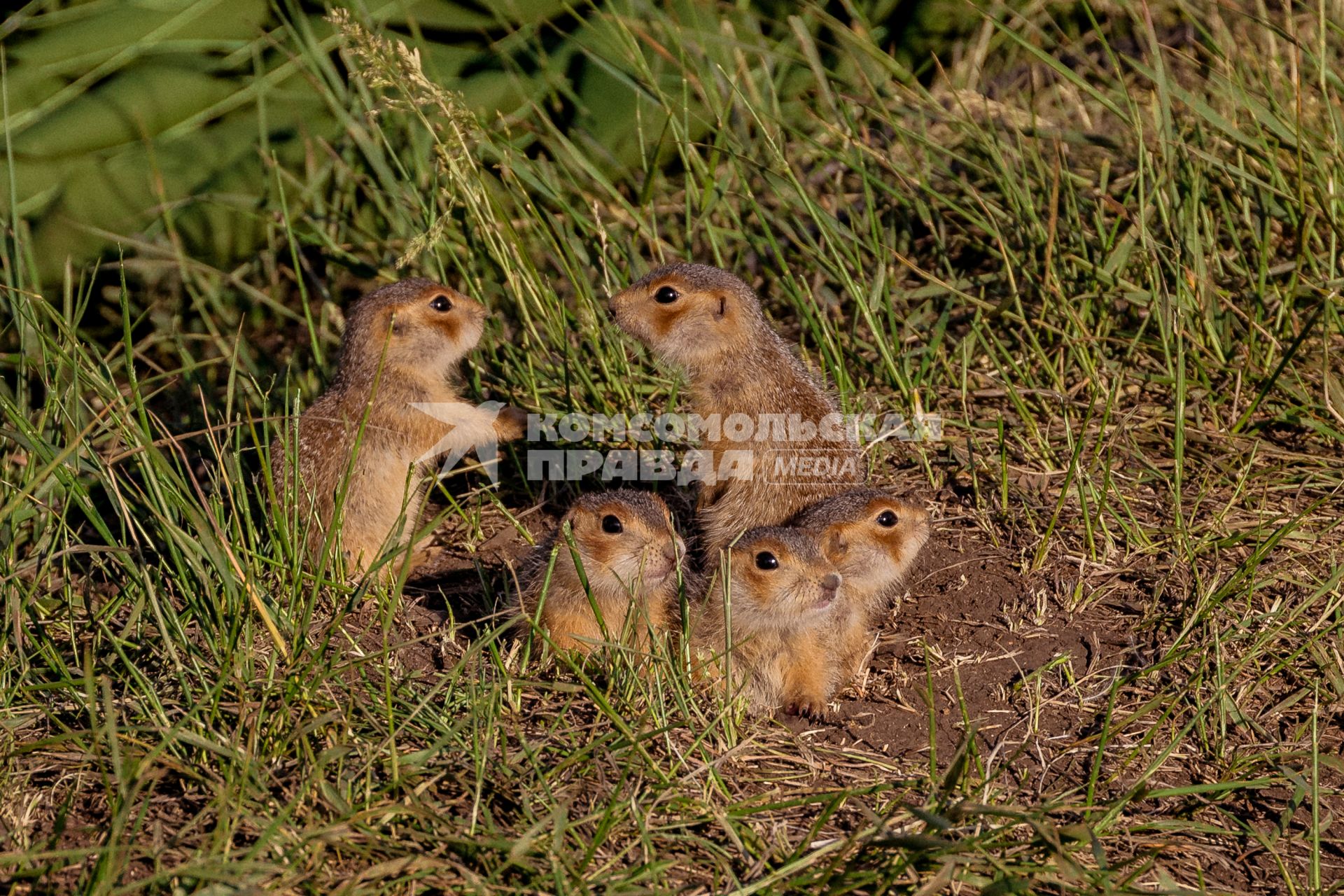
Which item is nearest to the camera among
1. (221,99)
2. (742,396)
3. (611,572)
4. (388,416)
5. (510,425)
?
(611,572)

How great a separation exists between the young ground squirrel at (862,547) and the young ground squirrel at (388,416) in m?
1.62

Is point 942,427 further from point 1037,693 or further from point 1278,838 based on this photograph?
point 1278,838

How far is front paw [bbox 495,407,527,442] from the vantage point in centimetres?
535

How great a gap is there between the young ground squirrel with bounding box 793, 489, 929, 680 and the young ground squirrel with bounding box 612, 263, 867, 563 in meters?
0.35

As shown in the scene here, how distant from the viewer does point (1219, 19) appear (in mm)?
6609

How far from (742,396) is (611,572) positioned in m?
0.97

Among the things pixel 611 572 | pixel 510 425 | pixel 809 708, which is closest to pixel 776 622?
pixel 809 708

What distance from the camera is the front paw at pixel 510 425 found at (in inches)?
211

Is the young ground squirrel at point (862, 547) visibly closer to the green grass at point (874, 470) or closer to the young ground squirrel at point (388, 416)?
the green grass at point (874, 470)

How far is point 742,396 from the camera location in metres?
4.86

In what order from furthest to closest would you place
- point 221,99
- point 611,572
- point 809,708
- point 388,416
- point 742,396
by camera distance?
point 221,99 → point 388,416 → point 742,396 → point 611,572 → point 809,708

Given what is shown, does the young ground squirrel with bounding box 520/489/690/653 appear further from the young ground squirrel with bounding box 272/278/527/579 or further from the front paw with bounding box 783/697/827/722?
the young ground squirrel with bounding box 272/278/527/579

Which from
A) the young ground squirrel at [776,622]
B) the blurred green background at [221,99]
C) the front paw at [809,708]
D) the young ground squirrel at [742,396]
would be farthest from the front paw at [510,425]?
the front paw at [809,708]

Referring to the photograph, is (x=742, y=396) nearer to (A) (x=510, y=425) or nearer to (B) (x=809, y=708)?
(A) (x=510, y=425)
